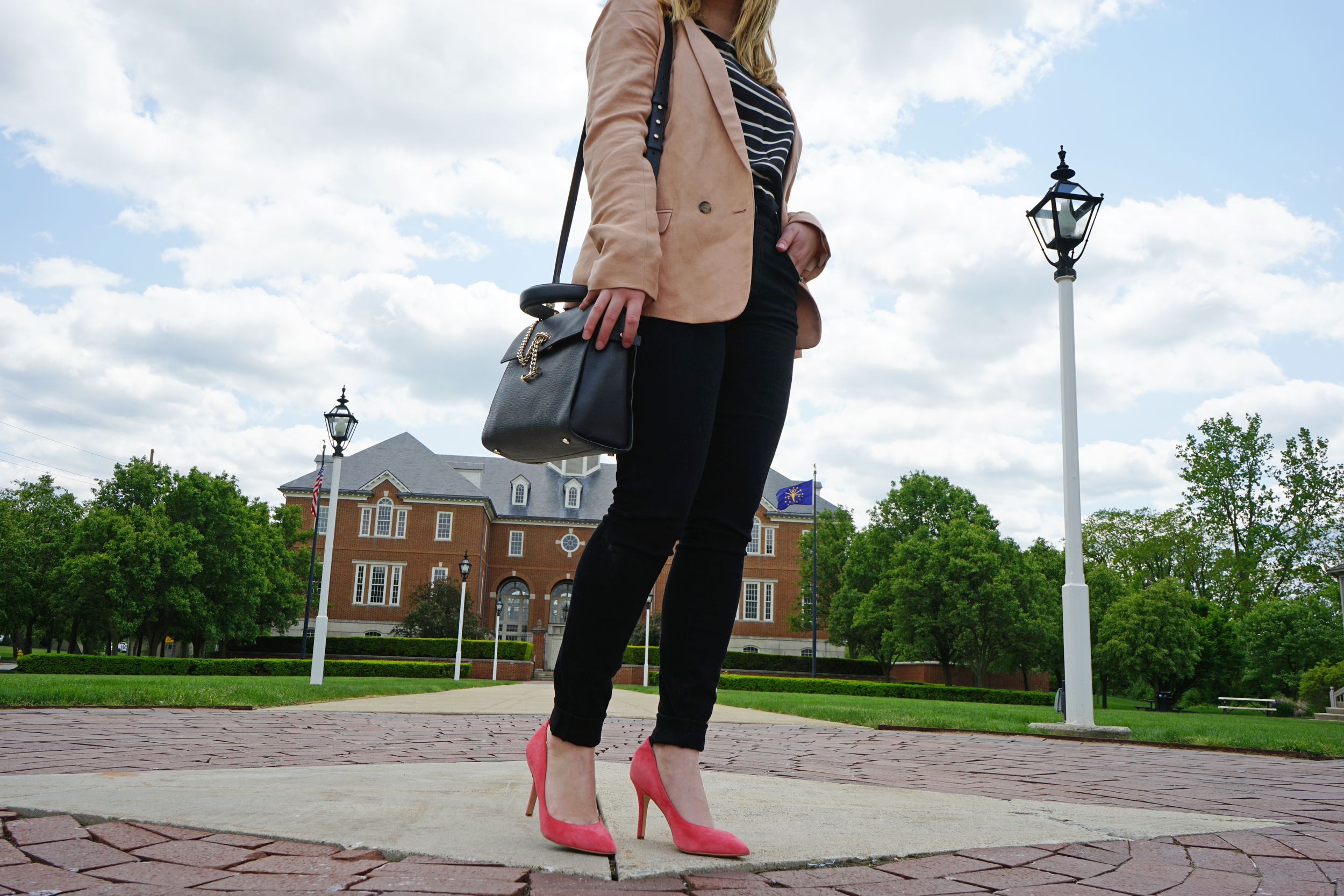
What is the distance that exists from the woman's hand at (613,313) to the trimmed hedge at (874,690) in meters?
25.5

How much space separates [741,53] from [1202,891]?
2291 mm

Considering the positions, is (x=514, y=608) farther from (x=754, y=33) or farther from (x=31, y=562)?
(x=754, y=33)

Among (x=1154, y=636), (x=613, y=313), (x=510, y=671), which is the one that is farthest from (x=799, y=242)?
(x=1154, y=636)

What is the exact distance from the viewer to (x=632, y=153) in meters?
2.07

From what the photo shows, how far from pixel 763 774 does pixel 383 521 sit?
46118mm

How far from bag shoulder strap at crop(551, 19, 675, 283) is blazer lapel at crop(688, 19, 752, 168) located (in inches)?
1.6

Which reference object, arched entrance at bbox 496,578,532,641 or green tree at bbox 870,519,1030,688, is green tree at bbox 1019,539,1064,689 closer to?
green tree at bbox 870,519,1030,688

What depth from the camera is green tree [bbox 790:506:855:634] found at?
43.2 metres

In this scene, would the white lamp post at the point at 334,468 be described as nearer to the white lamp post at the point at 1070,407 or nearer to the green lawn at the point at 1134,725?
the green lawn at the point at 1134,725

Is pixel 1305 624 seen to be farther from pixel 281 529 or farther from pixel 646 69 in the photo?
pixel 281 529

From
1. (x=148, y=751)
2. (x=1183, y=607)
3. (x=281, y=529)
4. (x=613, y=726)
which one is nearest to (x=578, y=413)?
(x=148, y=751)

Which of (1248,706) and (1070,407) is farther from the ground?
(1070,407)

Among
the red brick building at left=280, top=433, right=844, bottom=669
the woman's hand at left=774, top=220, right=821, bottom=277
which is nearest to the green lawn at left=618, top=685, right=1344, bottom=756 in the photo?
the woman's hand at left=774, top=220, right=821, bottom=277

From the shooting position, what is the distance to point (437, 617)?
39.9m
